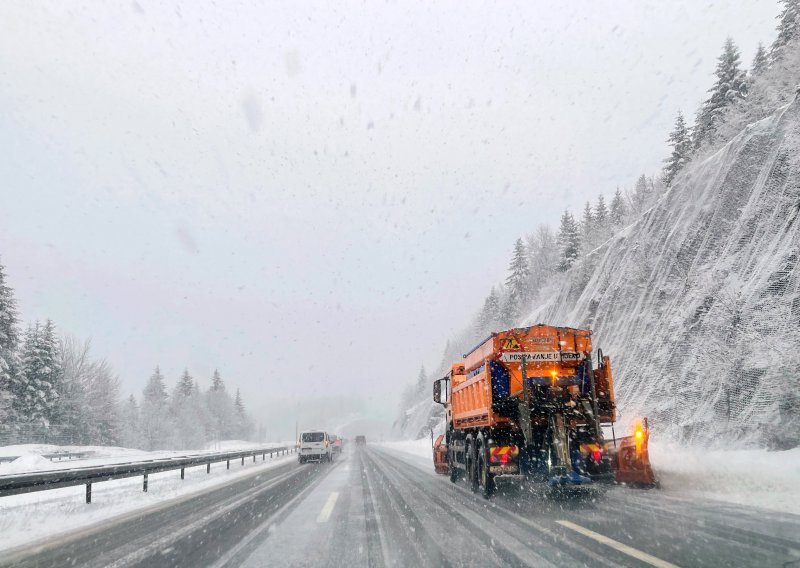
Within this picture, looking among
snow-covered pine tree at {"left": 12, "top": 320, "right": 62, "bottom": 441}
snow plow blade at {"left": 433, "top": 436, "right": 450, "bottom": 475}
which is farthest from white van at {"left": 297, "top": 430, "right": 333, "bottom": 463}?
snow-covered pine tree at {"left": 12, "top": 320, "right": 62, "bottom": 441}

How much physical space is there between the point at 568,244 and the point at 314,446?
34389 mm

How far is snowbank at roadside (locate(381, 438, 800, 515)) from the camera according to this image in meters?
8.52

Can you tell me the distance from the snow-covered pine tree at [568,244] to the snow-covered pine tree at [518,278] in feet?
34.4

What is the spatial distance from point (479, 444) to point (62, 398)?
42.9 m

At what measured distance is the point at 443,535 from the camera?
21.5 feet

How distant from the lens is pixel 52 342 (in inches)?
1558

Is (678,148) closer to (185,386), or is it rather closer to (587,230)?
(587,230)

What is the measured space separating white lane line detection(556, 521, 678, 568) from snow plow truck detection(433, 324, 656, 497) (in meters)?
2.45

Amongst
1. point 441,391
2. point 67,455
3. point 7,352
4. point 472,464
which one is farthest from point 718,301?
point 7,352

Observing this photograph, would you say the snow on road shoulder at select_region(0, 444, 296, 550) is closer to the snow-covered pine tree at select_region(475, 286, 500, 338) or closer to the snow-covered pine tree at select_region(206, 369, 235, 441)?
the snow-covered pine tree at select_region(475, 286, 500, 338)

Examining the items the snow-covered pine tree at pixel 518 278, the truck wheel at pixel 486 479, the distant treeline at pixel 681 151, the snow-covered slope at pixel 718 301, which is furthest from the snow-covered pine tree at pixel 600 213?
the truck wheel at pixel 486 479

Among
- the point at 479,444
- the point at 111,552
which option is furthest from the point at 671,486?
the point at 111,552

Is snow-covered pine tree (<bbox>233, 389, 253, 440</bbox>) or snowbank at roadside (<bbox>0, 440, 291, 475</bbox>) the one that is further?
snow-covered pine tree (<bbox>233, 389, 253, 440</bbox>)

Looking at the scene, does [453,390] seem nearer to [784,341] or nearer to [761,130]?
[784,341]
